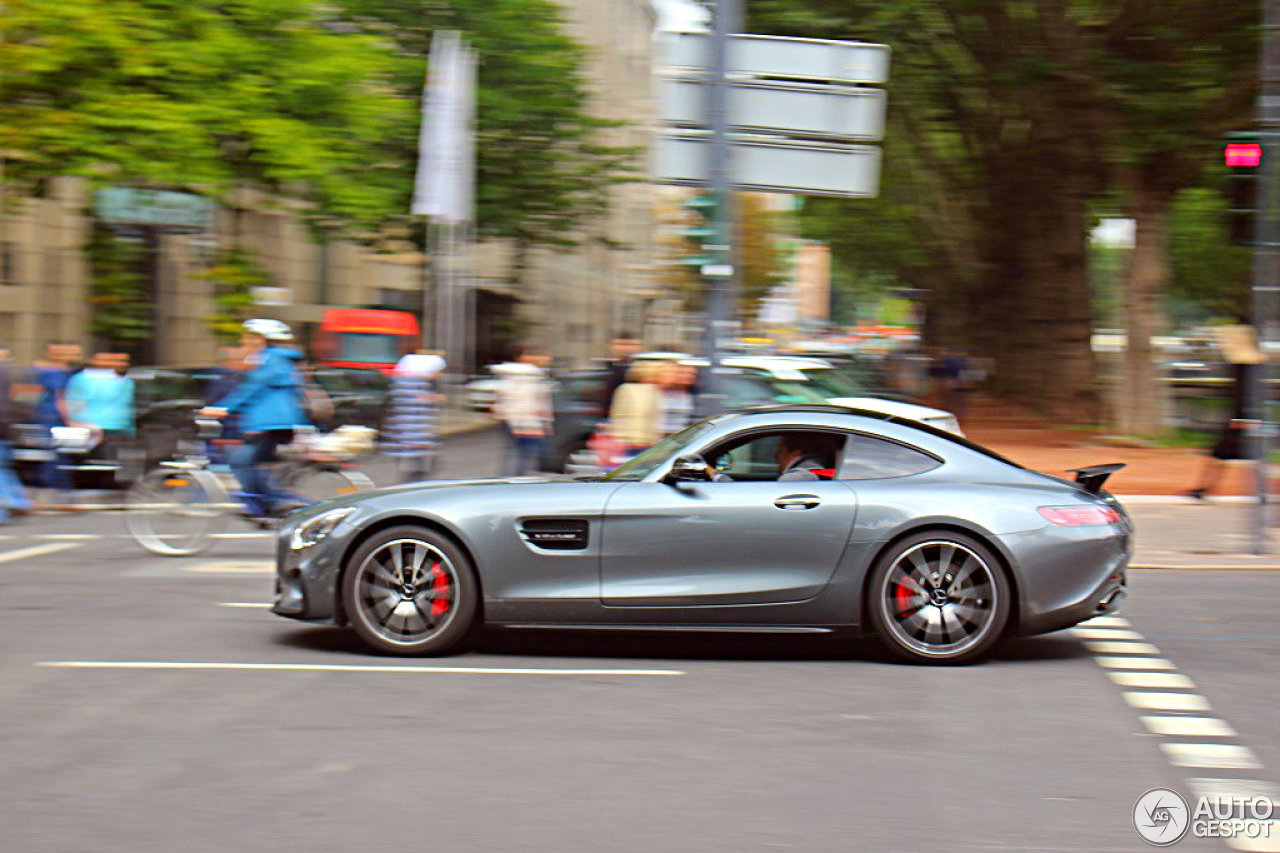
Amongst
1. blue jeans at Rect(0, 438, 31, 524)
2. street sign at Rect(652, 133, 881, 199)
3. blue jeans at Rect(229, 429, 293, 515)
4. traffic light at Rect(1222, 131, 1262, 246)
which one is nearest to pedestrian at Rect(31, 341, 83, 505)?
blue jeans at Rect(0, 438, 31, 524)

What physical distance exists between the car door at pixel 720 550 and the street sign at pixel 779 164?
5608 mm

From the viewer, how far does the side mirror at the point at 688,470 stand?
7945 mm

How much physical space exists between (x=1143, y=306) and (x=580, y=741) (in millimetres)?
21641

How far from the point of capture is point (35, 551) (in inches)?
506

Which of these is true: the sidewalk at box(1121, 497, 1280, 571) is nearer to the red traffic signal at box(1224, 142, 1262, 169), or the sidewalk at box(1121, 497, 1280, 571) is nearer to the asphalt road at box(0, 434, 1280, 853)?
the red traffic signal at box(1224, 142, 1262, 169)

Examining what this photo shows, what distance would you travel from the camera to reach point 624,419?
13.4 meters

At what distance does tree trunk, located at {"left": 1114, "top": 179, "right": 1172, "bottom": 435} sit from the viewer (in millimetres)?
25922

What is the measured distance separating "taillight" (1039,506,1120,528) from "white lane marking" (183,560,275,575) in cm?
585

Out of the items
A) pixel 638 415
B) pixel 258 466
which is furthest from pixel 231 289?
pixel 638 415

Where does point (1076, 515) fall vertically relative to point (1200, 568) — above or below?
above

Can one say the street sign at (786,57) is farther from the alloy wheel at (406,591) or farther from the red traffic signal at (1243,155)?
the alloy wheel at (406,591)

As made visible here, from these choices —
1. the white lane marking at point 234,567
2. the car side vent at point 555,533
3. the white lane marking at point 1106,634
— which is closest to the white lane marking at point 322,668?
the car side vent at point 555,533

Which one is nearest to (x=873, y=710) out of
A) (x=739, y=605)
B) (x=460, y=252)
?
(x=739, y=605)

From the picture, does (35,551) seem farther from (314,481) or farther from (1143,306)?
(1143,306)
